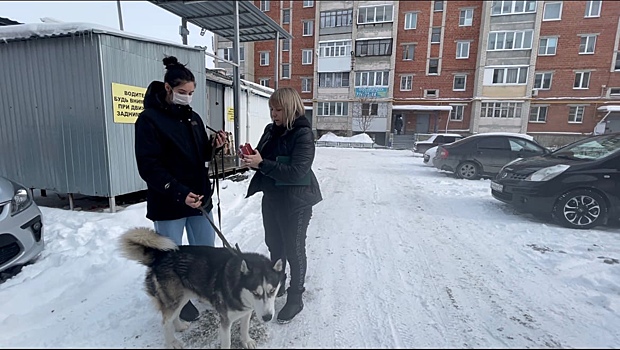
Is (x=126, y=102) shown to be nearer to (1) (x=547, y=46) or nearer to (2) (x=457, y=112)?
(1) (x=547, y=46)

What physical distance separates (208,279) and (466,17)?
104ft

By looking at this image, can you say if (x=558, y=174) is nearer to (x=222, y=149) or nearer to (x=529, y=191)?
(x=529, y=191)

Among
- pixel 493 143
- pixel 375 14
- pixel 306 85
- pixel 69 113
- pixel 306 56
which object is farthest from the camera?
pixel 306 85

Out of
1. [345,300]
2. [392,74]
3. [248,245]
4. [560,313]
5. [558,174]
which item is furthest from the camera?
[392,74]

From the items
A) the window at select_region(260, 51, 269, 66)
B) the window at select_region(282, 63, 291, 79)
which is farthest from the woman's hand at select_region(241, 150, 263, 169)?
the window at select_region(260, 51, 269, 66)

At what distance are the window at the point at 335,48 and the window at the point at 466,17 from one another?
10.3 meters

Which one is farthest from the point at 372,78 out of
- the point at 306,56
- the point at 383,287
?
the point at 383,287

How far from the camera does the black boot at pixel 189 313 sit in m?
1.95

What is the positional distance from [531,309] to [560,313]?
20cm

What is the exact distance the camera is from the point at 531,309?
2348mm

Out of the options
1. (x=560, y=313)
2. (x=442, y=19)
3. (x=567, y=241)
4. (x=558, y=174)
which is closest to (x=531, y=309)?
(x=560, y=313)

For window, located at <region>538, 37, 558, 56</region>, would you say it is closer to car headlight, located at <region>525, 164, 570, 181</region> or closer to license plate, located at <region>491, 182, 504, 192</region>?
license plate, located at <region>491, 182, 504, 192</region>

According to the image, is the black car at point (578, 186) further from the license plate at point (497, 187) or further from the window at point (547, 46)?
the window at point (547, 46)

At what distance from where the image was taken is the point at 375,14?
26781 mm
